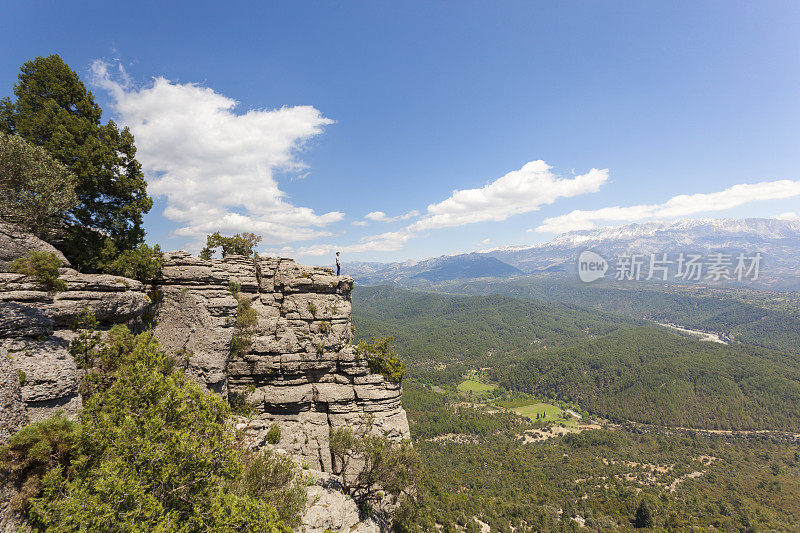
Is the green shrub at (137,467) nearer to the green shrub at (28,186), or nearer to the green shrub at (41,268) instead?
the green shrub at (41,268)

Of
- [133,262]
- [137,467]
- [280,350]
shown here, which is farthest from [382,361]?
[133,262]

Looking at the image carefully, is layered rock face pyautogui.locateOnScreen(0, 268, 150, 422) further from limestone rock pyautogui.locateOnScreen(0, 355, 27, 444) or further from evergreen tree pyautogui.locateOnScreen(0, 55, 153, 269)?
evergreen tree pyautogui.locateOnScreen(0, 55, 153, 269)

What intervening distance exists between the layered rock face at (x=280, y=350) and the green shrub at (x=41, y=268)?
7264mm

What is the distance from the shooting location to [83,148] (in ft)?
72.7

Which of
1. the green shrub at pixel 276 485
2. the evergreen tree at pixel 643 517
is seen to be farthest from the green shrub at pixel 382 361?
the evergreen tree at pixel 643 517

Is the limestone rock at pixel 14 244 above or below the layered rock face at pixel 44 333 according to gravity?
above

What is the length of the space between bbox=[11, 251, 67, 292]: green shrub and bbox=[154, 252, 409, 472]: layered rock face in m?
7.26

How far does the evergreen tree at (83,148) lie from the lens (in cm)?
2181

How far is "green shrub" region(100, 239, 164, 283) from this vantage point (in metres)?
23.0

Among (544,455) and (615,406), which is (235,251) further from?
(615,406)

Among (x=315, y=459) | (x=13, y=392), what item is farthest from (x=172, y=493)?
(x=315, y=459)

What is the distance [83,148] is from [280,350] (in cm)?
2214

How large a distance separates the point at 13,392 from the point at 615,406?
9987 inches

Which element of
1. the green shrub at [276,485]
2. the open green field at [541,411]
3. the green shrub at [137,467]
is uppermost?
the green shrub at [137,467]
